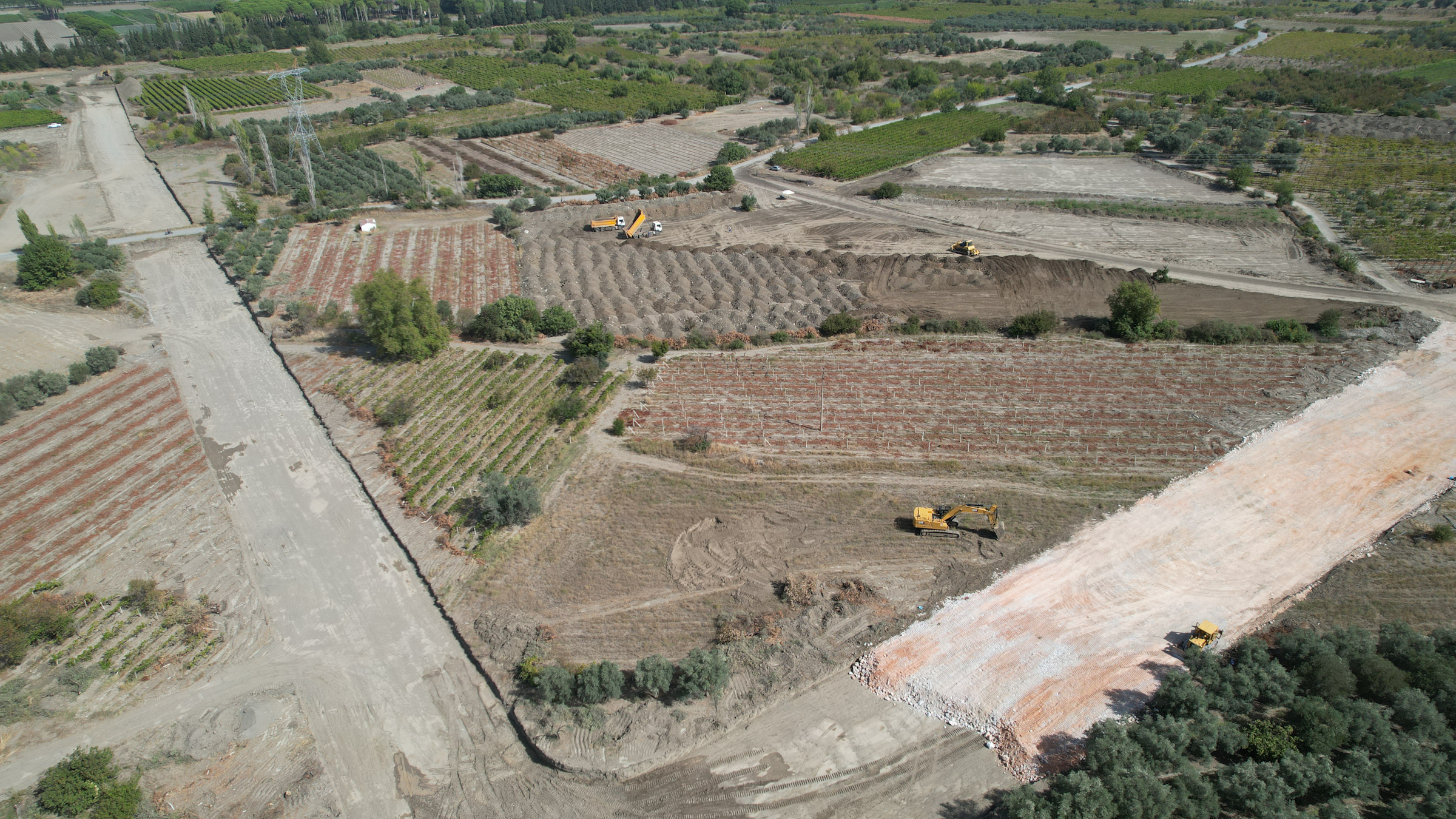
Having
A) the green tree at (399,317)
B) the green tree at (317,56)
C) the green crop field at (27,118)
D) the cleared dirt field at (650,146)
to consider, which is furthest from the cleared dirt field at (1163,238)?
the green tree at (317,56)

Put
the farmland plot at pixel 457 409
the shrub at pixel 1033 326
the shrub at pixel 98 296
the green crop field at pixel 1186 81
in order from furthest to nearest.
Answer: the green crop field at pixel 1186 81 < the shrub at pixel 98 296 < the shrub at pixel 1033 326 < the farmland plot at pixel 457 409

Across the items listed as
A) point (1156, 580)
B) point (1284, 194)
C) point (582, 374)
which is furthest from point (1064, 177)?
point (1156, 580)

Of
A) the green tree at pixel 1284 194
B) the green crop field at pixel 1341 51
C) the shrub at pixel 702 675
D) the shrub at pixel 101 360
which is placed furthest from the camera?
the green crop field at pixel 1341 51

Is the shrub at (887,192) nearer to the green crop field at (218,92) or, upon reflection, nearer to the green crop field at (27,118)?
the green crop field at (218,92)

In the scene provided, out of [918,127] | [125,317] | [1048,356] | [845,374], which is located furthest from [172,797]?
[918,127]

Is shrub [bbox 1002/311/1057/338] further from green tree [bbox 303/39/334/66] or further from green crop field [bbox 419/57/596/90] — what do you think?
green tree [bbox 303/39/334/66]

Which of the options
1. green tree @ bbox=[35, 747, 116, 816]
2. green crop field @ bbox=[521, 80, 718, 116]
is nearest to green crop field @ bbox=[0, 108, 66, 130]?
green crop field @ bbox=[521, 80, 718, 116]

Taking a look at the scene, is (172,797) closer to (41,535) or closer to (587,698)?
(587,698)
